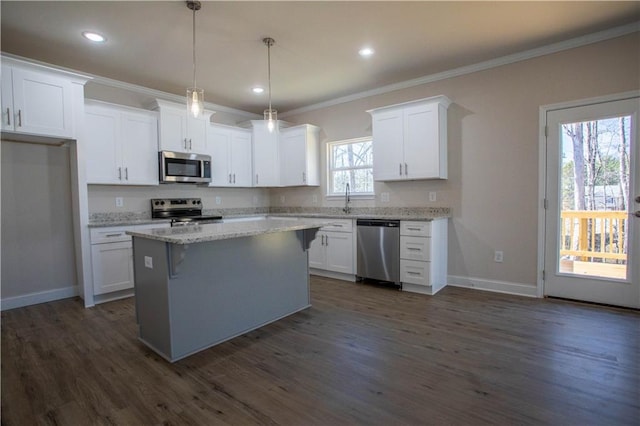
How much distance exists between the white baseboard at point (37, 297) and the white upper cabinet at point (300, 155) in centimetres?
322

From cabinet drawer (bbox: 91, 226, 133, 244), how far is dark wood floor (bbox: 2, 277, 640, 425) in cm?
81

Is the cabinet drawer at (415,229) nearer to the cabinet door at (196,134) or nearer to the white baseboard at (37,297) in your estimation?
the cabinet door at (196,134)

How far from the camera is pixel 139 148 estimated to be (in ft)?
13.7

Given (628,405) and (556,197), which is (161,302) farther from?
(556,197)

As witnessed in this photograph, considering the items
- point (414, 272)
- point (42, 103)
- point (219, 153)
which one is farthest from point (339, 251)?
point (42, 103)

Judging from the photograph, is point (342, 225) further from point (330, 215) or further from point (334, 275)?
point (334, 275)

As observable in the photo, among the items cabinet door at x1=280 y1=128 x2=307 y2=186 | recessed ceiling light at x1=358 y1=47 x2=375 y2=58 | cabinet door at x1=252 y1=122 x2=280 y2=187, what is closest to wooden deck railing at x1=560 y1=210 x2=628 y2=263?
recessed ceiling light at x1=358 y1=47 x2=375 y2=58

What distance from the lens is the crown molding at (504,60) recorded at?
122 inches

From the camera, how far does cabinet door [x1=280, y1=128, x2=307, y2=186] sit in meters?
5.27

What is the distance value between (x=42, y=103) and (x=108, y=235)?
1438 mm

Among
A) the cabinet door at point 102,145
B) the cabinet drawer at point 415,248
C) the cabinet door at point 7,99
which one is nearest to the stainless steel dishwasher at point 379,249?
the cabinet drawer at point 415,248

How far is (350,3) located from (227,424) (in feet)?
9.62

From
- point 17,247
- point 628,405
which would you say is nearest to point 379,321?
→ point 628,405

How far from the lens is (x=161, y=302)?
235 centimetres
